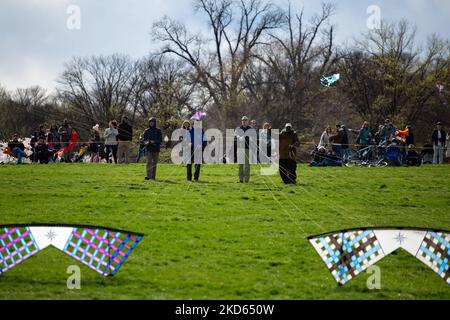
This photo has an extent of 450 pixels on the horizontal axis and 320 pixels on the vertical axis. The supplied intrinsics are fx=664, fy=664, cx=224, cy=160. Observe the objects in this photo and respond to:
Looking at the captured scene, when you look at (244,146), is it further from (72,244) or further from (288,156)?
(72,244)

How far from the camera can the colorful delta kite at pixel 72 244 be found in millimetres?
8492

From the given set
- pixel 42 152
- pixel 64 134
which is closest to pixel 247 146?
pixel 64 134

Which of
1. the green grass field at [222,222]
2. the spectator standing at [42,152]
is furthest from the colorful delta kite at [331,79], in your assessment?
the spectator standing at [42,152]

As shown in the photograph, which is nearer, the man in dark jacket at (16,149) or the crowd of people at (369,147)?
the crowd of people at (369,147)

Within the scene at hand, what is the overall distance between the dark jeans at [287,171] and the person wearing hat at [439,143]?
37.7 ft

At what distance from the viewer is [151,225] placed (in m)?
12.6

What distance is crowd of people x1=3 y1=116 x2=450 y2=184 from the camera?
70.4 ft

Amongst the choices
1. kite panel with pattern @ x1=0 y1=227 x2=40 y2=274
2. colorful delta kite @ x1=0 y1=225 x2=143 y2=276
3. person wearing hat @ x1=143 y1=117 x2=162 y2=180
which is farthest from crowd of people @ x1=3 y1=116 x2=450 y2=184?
kite panel with pattern @ x1=0 y1=227 x2=40 y2=274

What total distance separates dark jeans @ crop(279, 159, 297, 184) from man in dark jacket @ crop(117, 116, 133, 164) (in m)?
9.66

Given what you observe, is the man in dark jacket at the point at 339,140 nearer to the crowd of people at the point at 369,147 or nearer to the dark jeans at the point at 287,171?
the crowd of people at the point at 369,147

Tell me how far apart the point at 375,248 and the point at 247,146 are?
40.9ft

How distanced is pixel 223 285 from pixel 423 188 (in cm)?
1350
